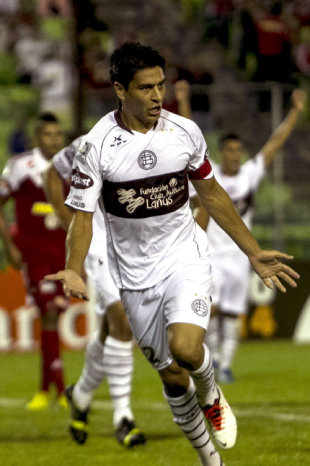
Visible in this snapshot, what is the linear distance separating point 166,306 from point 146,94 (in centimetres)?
98

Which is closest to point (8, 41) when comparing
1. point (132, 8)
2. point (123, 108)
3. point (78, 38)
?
point (132, 8)

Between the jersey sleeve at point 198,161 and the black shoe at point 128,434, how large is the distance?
6.36ft

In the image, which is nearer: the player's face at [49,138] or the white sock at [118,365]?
the white sock at [118,365]

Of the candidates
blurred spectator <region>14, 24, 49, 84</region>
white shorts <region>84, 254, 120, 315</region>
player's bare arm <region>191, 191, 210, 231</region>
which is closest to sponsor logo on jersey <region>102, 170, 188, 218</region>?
player's bare arm <region>191, 191, 210, 231</region>

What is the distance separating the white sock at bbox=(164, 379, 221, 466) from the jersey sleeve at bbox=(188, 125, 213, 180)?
3.32 feet

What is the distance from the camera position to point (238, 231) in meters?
4.95

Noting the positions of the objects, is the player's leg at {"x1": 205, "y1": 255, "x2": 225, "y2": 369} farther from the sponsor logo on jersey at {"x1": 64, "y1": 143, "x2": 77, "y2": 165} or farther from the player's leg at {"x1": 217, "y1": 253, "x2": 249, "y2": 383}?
the sponsor logo on jersey at {"x1": 64, "y1": 143, "x2": 77, "y2": 165}

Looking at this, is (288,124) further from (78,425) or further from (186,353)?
(186,353)

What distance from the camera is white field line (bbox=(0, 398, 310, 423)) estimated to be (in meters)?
7.30

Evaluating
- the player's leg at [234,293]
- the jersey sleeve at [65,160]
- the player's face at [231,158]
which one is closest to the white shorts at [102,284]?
the jersey sleeve at [65,160]

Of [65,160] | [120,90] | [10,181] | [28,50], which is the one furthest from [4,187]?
[28,50]

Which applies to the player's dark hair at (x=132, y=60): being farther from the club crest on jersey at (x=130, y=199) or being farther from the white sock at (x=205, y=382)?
the white sock at (x=205, y=382)

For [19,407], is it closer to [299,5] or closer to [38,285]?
[38,285]

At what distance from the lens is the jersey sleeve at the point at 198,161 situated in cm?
491
